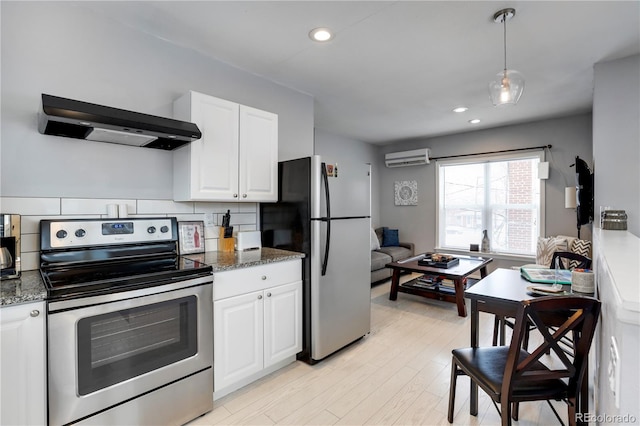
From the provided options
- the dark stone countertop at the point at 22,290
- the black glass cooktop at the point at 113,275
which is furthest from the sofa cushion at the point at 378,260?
the dark stone countertop at the point at 22,290

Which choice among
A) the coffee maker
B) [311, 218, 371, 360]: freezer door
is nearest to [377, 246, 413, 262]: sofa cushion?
[311, 218, 371, 360]: freezer door

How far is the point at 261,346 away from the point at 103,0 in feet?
8.02

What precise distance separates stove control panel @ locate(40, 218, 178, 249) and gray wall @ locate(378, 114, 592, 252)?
4614 mm

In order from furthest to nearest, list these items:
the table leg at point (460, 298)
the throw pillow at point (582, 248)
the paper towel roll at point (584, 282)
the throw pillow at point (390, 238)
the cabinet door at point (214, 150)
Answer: the throw pillow at point (390, 238)
the throw pillow at point (582, 248)
the table leg at point (460, 298)
the cabinet door at point (214, 150)
the paper towel roll at point (584, 282)

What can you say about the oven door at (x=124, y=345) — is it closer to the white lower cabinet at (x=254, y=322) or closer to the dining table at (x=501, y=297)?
the white lower cabinet at (x=254, y=322)

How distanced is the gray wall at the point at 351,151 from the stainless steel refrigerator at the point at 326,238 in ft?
7.98

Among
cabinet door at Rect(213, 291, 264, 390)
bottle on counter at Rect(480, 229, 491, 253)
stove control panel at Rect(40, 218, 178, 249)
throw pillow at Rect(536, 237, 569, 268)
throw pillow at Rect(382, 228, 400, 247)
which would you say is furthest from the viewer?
throw pillow at Rect(382, 228, 400, 247)

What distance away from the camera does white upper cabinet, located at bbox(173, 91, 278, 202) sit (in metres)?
2.20

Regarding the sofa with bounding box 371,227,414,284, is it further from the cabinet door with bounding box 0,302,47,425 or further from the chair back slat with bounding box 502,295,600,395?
the cabinet door with bounding box 0,302,47,425

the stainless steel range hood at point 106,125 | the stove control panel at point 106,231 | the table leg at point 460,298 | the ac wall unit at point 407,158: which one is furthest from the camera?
the ac wall unit at point 407,158

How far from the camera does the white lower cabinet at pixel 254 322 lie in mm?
1985

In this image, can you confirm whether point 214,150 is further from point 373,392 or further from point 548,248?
point 548,248

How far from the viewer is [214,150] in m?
2.28

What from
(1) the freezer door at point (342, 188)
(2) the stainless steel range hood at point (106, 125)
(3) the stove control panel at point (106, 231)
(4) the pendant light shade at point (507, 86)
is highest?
(4) the pendant light shade at point (507, 86)
